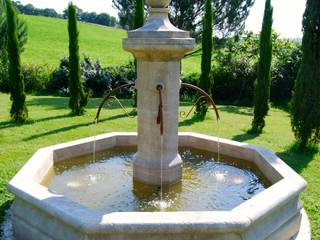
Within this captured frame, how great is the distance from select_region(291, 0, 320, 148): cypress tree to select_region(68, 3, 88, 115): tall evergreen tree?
26.6 ft

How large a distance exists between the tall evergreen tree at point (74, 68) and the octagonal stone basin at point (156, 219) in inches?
333

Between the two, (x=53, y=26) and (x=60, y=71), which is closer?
(x=60, y=71)

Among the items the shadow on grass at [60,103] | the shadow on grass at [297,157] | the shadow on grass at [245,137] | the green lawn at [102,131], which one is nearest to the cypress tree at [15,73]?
the green lawn at [102,131]

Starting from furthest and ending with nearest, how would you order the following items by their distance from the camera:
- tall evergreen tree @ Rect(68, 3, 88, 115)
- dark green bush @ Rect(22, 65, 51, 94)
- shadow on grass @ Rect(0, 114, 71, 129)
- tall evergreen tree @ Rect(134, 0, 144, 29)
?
dark green bush @ Rect(22, 65, 51, 94)
tall evergreen tree @ Rect(134, 0, 144, 29)
tall evergreen tree @ Rect(68, 3, 88, 115)
shadow on grass @ Rect(0, 114, 71, 129)

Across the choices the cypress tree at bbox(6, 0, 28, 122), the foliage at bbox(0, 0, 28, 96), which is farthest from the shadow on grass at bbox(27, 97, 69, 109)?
the cypress tree at bbox(6, 0, 28, 122)

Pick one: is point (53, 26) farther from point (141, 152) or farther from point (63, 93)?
point (141, 152)

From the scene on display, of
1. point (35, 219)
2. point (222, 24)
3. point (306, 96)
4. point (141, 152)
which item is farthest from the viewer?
point (222, 24)

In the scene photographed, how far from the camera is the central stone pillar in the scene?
5.70 metres

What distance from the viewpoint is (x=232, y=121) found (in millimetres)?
14672

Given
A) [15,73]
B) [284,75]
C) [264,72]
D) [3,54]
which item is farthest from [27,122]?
[284,75]

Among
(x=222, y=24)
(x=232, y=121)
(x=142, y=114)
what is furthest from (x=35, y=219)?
(x=222, y=24)

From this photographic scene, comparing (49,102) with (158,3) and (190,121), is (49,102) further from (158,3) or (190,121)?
(158,3)

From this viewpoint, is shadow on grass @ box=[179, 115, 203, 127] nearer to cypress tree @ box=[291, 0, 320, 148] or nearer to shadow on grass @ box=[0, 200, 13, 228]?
cypress tree @ box=[291, 0, 320, 148]

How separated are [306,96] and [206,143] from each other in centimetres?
341
